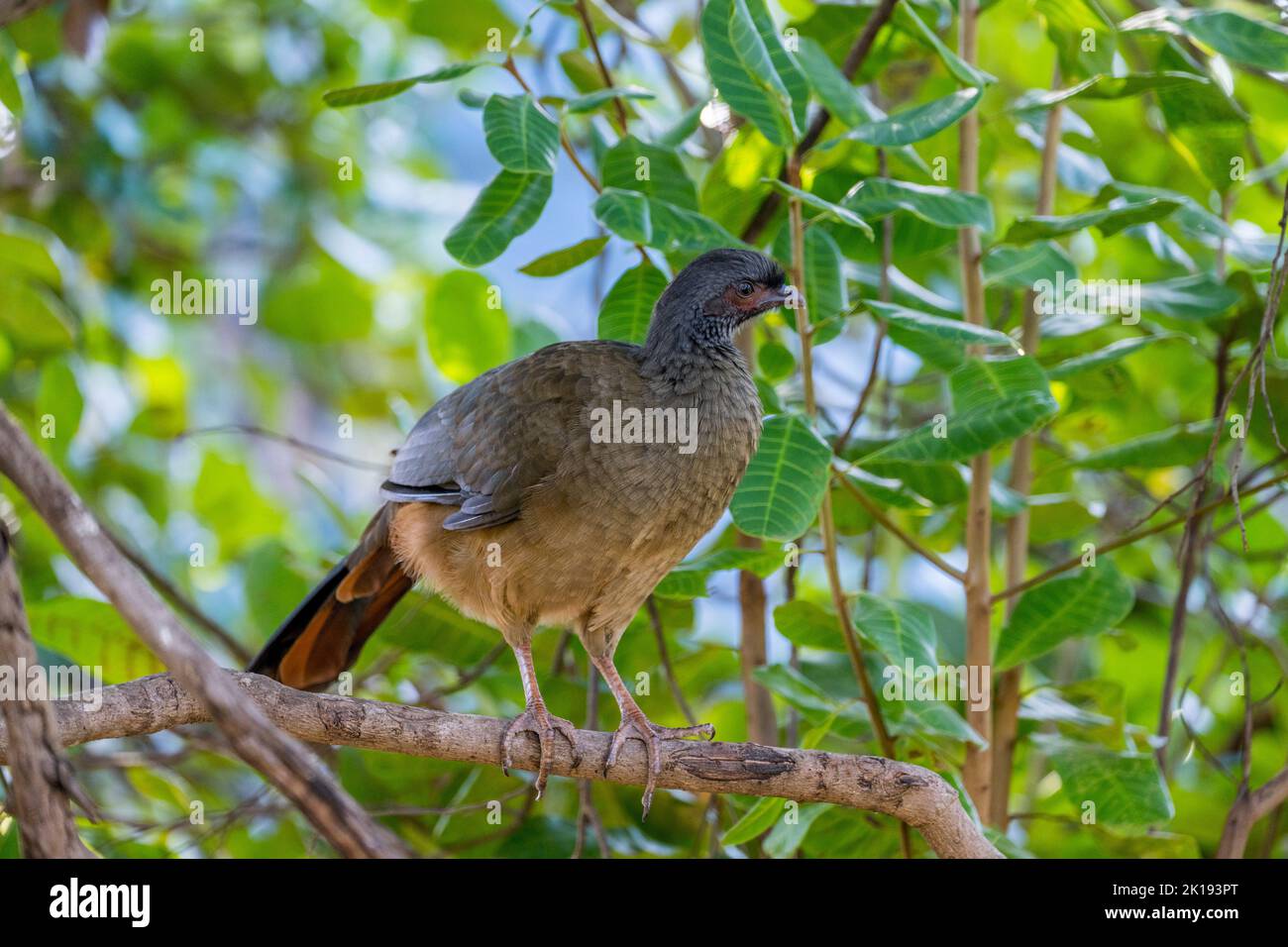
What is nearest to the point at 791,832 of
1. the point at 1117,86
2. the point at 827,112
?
the point at 827,112

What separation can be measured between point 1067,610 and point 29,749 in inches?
94.7

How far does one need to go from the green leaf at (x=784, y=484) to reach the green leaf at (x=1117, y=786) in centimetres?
97

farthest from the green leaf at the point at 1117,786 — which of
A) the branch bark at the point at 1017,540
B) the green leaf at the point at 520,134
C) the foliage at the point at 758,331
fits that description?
the green leaf at the point at 520,134

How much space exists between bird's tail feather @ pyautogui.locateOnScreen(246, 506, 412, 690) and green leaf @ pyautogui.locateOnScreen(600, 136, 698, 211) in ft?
3.45

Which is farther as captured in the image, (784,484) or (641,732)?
(641,732)

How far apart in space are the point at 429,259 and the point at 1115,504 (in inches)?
138

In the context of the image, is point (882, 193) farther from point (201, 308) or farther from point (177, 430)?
point (177, 430)

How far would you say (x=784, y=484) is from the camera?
2.80 m

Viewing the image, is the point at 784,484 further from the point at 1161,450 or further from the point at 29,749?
the point at 29,749

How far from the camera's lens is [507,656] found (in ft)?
12.5

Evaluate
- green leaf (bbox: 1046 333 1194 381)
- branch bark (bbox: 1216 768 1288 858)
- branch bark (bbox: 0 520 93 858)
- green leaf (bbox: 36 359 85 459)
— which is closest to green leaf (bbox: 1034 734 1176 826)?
branch bark (bbox: 1216 768 1288 858)

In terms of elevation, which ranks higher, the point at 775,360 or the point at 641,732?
the point at 775,360

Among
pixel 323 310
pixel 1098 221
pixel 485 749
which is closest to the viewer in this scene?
pixel 485 749
